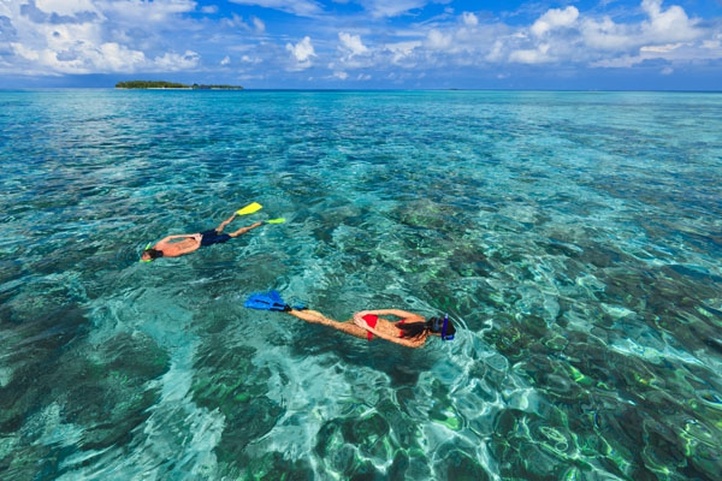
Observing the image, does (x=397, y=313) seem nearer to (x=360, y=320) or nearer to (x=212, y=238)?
(x=360, y=320)

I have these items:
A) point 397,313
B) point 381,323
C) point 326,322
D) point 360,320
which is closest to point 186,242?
point 326,322

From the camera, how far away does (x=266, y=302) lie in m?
8.40

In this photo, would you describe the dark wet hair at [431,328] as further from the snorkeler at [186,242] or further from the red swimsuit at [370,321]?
the snorkeler at [186,242]

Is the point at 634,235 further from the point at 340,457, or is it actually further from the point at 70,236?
the point at 70,236

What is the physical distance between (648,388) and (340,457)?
19.1 feet

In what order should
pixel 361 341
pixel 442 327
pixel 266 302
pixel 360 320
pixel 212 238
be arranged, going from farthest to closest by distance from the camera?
1. pixel 212 238
2. pixel 266 302
3. pixel 360 320
4. pixel 361 341
5. pixel 442 327

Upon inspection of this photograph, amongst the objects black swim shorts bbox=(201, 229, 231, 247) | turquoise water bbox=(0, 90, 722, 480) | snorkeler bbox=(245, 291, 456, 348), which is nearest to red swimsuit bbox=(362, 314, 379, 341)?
snorkeler bbox=(245, 291, 456, 348)

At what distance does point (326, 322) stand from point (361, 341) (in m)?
0.95

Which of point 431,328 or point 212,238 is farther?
point 212,238

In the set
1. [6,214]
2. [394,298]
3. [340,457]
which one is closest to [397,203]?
[394,298]

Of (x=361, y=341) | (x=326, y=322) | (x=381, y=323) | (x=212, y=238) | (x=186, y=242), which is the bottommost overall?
(x=361, y=341)

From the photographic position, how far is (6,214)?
525 inches

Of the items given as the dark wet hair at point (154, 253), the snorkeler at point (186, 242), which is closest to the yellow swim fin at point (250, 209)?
the snorkeler at point (186, 242)

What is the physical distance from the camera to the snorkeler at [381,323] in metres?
7.36
